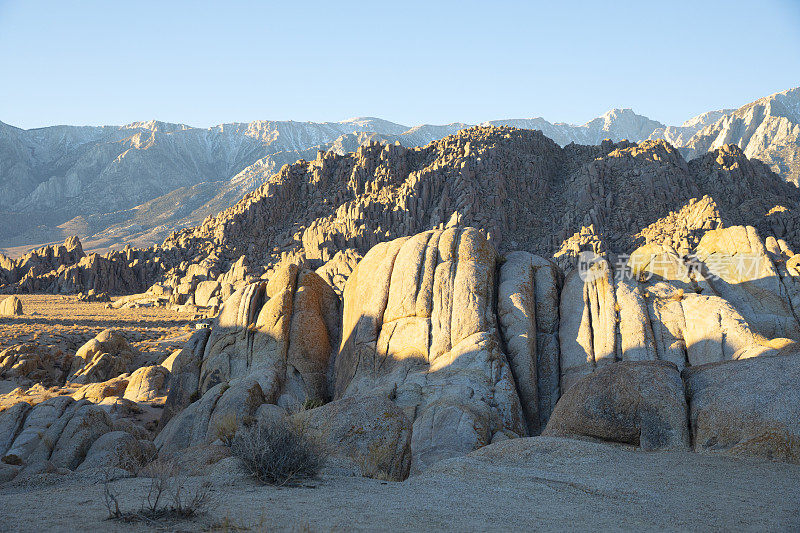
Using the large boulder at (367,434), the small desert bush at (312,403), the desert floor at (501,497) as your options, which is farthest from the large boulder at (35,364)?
the desert floor at (501,497)

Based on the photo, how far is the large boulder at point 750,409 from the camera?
905 cm

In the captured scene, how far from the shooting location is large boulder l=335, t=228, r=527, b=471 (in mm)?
15578

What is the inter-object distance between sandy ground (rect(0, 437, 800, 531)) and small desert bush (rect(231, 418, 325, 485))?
0.25 metres

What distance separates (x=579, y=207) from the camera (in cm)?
8812

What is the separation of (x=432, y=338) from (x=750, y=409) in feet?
33.9

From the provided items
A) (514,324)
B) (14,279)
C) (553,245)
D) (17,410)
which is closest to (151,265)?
(14,279)

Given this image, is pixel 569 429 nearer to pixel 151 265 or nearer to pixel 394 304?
pixel 394 304

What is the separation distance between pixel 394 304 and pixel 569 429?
375 inches

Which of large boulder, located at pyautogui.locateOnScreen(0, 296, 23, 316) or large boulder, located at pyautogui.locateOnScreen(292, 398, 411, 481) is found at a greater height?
large boulder, located at pyautogui.locateOnScreen(292, 398, 411, 481)

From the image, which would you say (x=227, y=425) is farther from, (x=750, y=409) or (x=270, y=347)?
(x=750, y=409)

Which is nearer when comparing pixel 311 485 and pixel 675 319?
pixel 311 485

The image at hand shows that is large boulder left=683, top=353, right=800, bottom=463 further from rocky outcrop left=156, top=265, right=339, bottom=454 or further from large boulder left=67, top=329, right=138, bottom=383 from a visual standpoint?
large boulder left=67, top=329, right=138, bottom=383

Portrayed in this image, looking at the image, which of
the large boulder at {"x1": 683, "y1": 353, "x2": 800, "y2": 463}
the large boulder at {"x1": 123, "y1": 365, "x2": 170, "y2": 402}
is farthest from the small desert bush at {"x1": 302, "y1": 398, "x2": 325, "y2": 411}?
the large boulder at {"x1": 683, "y1": 353, "x2": 800, "y2": 463}

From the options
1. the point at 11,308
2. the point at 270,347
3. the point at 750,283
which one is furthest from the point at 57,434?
the point at 11,308
